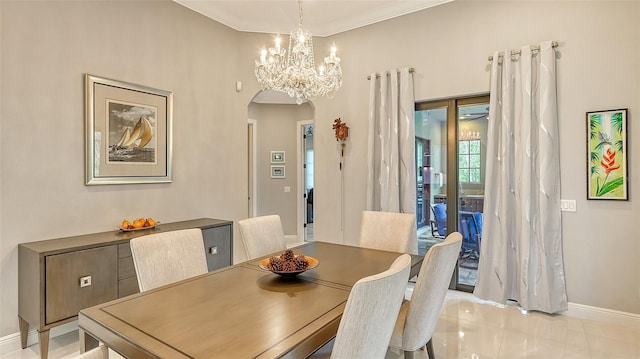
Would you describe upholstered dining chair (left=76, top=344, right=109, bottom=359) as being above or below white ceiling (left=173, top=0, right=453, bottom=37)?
below

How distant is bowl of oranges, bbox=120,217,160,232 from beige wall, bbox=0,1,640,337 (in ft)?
0.41

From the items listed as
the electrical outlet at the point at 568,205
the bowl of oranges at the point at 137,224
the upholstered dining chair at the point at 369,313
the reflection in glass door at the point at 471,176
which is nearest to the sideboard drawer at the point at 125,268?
the bowl of oranges at the point at 137,224

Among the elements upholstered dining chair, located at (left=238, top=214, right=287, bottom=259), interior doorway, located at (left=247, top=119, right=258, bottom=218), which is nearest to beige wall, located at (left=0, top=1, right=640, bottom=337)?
upholstered dining chair, located at (left=238, top=214, right=287, bottom=259)

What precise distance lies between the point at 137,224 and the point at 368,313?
282 cm

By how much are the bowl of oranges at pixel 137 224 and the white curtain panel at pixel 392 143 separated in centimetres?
242

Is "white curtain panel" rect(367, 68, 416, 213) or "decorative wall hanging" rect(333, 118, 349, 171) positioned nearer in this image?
"white curtain panel" rect(367, 68, 416, 213)

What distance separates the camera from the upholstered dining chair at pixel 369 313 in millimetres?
1121

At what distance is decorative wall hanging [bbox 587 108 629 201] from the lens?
2932 millimetres

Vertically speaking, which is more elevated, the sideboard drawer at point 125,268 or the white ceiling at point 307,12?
the white ceiling at point 307,12

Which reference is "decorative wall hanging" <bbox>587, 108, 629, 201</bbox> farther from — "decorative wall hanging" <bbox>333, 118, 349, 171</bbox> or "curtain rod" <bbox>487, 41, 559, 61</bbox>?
"decorative wall hanging" <bbox>333, 118, 349, 171</bbox>

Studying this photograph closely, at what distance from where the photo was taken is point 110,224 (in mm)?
3232

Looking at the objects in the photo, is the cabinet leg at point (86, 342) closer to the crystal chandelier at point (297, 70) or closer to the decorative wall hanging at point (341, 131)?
the crystal chandelier at point (297, 70)

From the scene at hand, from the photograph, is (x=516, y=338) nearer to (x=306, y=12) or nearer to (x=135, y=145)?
(x=135, y=145)

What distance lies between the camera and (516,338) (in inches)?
109
